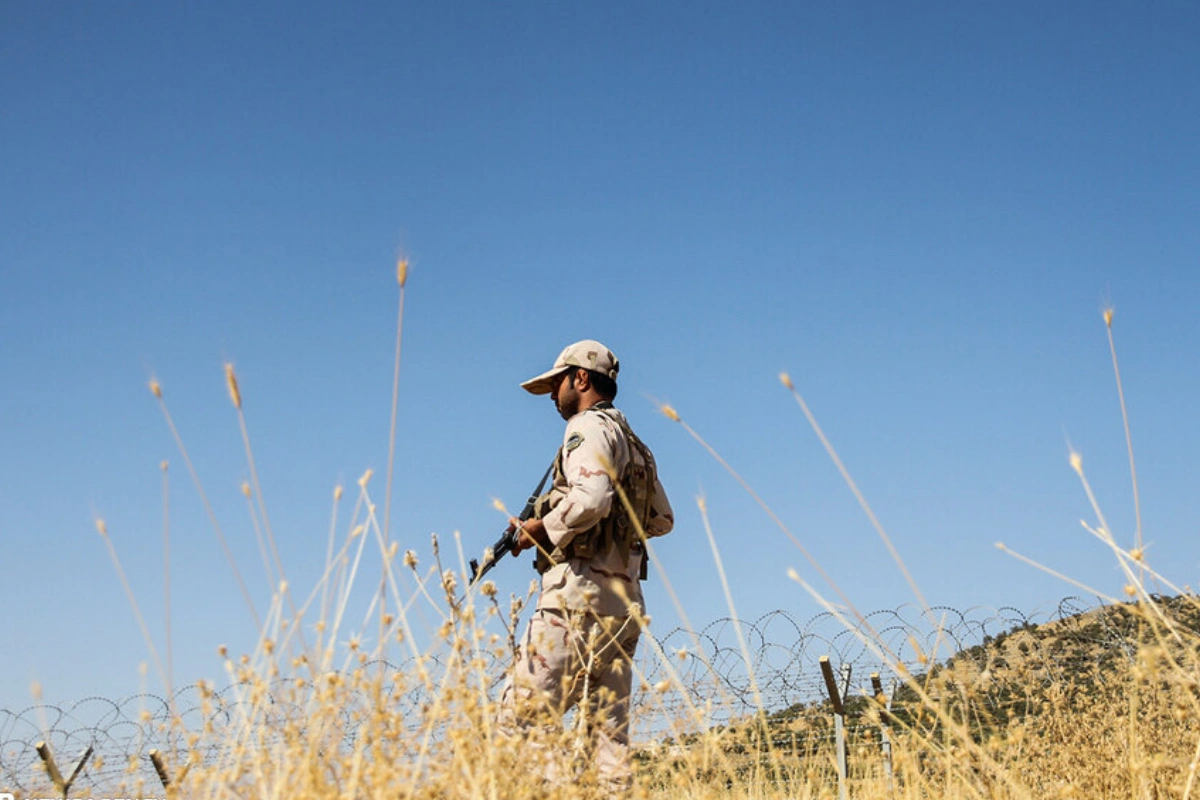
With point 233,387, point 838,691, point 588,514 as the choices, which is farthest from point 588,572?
point 838,691

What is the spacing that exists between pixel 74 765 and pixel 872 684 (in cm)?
453

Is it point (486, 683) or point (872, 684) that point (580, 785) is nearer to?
point (486, 683)

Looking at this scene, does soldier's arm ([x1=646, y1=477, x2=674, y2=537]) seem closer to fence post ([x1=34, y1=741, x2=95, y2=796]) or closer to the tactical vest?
the tactical vest

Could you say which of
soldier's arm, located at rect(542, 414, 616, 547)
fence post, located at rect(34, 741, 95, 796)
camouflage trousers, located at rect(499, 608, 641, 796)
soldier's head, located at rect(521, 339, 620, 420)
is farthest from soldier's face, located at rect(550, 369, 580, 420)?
fence post, located at rect(34, 741, 95, 796)

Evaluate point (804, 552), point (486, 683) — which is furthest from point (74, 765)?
point (804, 552)

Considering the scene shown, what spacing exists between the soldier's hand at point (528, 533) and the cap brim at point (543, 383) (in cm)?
64

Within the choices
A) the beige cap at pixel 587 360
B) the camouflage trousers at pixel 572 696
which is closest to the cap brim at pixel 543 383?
the beige cap at pixel 587 360

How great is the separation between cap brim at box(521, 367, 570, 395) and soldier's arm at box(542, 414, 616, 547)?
0.41 metres

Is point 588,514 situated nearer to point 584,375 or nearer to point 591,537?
point 591,537

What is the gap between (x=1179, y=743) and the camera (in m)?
4.80

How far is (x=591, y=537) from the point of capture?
3779 millimetres

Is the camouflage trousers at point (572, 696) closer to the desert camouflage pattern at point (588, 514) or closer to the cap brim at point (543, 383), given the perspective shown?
the desert camouflage pattern at point (588, 514)

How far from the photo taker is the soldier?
3559 mm

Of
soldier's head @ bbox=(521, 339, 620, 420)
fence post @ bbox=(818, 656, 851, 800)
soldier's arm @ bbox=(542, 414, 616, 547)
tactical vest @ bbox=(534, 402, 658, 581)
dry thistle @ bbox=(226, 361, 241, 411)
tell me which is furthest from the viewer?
fence post @ bbox=(818, 656, 851, 800)
